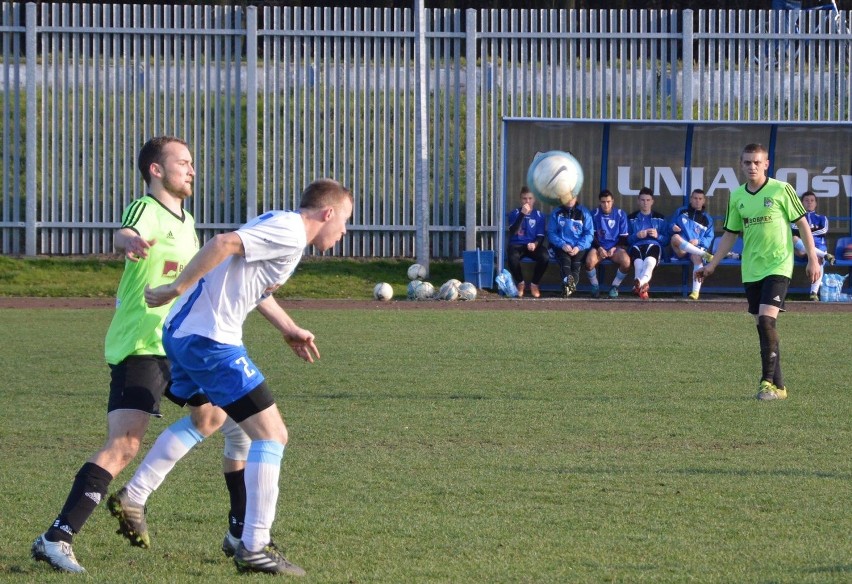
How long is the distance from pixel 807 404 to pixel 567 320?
266 inches

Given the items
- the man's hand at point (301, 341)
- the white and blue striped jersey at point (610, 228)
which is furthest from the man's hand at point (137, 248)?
the white and blue striped jersey at point (610, 228)

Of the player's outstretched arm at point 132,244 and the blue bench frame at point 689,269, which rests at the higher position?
the player's outstretched arm at point 132,244

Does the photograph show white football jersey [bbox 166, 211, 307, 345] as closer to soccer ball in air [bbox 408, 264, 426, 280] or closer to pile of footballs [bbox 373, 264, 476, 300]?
pile of footballs [bbox 373, 264, 476, 300]

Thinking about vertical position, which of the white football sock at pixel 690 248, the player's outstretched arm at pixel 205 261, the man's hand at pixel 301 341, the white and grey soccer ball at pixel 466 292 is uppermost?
the player's outstretched arm at pixel 205 261

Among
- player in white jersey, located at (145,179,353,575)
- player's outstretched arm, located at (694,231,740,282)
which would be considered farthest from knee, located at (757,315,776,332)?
player in white jersey, located at (145,179,353,575)

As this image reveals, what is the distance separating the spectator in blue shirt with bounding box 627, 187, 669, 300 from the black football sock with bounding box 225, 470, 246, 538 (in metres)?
14.3

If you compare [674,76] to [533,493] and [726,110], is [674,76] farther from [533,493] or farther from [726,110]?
[533,493]

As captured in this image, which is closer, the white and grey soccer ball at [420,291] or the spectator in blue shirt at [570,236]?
the white and grey soccer ball at [420,291]

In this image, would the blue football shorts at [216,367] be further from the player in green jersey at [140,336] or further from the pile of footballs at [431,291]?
the pile of footballs at [431,291]

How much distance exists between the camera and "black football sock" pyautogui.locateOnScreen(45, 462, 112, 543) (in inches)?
190

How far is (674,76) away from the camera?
21.2 meters

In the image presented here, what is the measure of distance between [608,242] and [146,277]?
14575 millimetres

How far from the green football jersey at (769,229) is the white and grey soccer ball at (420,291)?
9141 millimetres

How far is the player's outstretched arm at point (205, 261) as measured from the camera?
175 inches
